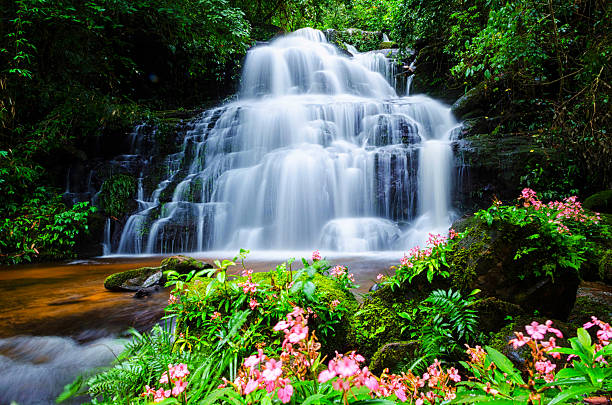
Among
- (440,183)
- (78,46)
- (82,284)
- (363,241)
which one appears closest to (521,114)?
(440,183)

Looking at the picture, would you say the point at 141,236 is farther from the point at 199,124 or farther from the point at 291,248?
the point at 199,124

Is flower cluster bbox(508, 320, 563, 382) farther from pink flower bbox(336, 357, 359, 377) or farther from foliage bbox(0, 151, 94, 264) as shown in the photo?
foliage bbox(0, 151, 94, 264)

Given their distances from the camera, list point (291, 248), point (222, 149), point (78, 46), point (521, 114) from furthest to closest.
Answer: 1. point (222, 149)
2. point (78, 46)
3. point (521, 114)
4. point (291, 248)

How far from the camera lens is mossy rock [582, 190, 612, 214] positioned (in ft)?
19.7

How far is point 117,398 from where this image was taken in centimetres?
181

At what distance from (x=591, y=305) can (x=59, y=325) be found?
580cm

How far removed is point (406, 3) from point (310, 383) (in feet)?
50.5

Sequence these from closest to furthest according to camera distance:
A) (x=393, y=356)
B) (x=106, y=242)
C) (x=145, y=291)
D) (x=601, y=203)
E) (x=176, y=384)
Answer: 1. (x=176, y=384)
2. (x=393, y=356)
3. (x=145, y=291)
4. (x=601, y=203)
5. (x=106, y=242)

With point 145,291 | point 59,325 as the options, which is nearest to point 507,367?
point 59,325

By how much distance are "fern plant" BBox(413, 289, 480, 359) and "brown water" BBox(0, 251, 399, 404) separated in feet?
6.24

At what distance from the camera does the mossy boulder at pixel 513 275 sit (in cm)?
253

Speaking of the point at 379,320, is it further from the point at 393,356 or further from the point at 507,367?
the point at 507,367

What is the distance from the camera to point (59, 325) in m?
3.44

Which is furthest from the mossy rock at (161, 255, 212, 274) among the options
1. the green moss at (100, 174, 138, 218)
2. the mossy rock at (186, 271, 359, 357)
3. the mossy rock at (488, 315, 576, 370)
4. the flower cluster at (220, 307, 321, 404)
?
the green moss at (100, 174, 138, 218)
